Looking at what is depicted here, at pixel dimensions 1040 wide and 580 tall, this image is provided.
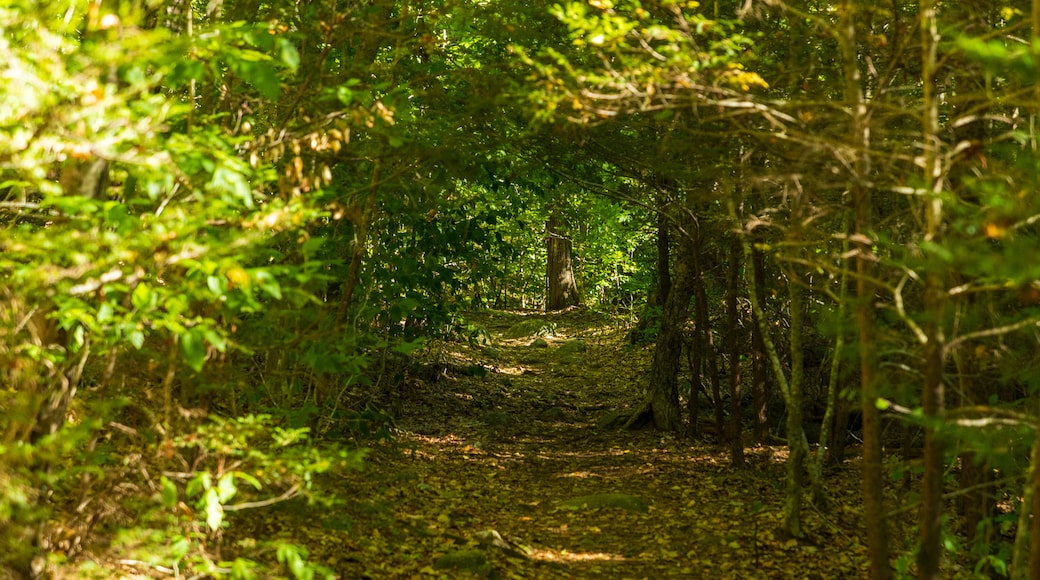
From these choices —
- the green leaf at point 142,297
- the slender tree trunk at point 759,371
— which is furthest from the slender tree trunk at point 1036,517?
the slender tree trunk at point 759,371

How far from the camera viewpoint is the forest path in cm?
699

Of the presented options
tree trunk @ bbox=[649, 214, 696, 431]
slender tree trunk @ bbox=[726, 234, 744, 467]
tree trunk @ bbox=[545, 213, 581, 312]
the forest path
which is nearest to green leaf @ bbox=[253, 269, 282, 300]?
the forest path

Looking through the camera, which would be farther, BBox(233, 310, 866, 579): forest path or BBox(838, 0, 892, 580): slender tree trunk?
BBox(233, 310, 866, 579): forest path

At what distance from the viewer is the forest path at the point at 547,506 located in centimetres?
699

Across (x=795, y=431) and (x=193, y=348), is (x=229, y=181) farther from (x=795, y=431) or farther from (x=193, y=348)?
(x=795, y=431)

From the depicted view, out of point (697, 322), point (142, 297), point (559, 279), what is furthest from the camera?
point (559, 279)

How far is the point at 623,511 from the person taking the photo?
887cm

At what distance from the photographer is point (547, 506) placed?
908 cm

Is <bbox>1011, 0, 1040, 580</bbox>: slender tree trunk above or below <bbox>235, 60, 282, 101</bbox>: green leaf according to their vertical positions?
below

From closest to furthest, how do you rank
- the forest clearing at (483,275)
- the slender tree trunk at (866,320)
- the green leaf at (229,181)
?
1. the green leaf at (229,181)
2. the forest clearing at (483,275)
3. the slender tree trunk at (866,320)

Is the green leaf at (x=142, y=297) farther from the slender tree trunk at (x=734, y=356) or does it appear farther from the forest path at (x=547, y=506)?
the slender tree trunk at (x=734, y=356)

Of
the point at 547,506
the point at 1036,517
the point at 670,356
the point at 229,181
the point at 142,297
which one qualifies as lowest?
the point at 547,506

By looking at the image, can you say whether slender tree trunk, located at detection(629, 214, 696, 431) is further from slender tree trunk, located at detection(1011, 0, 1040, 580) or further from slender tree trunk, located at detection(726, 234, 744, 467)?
slender tree trunk, located at detection(1011, 0, 1040, 580)

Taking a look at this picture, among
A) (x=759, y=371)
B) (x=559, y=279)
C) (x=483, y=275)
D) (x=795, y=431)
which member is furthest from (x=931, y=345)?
(x=559, y=279)
